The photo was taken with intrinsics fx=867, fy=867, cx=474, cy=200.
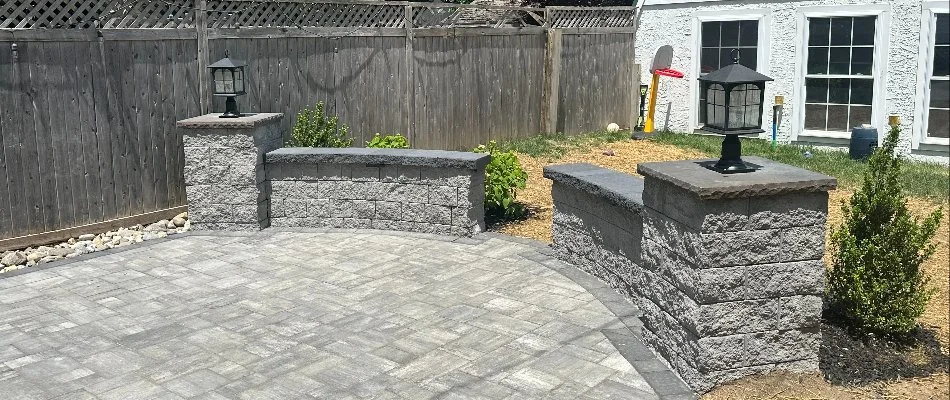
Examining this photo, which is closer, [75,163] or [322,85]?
[75,163]

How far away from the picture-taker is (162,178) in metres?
8.99

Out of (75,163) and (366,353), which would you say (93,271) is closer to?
(75,163)

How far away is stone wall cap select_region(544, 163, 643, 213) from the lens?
616cm

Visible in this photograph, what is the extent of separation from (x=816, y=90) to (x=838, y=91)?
359 millimetres

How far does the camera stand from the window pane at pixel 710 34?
49.7 feet

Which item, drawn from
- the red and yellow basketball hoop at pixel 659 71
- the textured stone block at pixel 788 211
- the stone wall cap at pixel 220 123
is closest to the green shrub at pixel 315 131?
the stone wall cap at pixel 220 123

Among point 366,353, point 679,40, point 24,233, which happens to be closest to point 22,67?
point 24,233

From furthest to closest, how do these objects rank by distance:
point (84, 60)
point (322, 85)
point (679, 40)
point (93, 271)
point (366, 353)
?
point (679, 40) → point (322, 85) → point (84, 60) → point (93, 271) → point (366, 353)

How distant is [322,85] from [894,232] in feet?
22.8

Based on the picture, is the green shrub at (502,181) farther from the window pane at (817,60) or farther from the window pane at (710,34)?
the window pane at (710,34)

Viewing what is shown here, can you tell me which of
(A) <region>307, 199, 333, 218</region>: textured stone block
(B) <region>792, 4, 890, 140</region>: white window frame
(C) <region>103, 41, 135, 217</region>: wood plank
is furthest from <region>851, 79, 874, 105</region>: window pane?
(C) <region>103, 41, 135, 217</region>: wood plank

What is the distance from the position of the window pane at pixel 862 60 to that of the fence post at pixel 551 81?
181 inches

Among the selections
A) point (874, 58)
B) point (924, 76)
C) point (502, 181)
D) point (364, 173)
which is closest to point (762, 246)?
point (502, 181)

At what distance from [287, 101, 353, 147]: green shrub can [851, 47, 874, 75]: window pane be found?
814 cm
